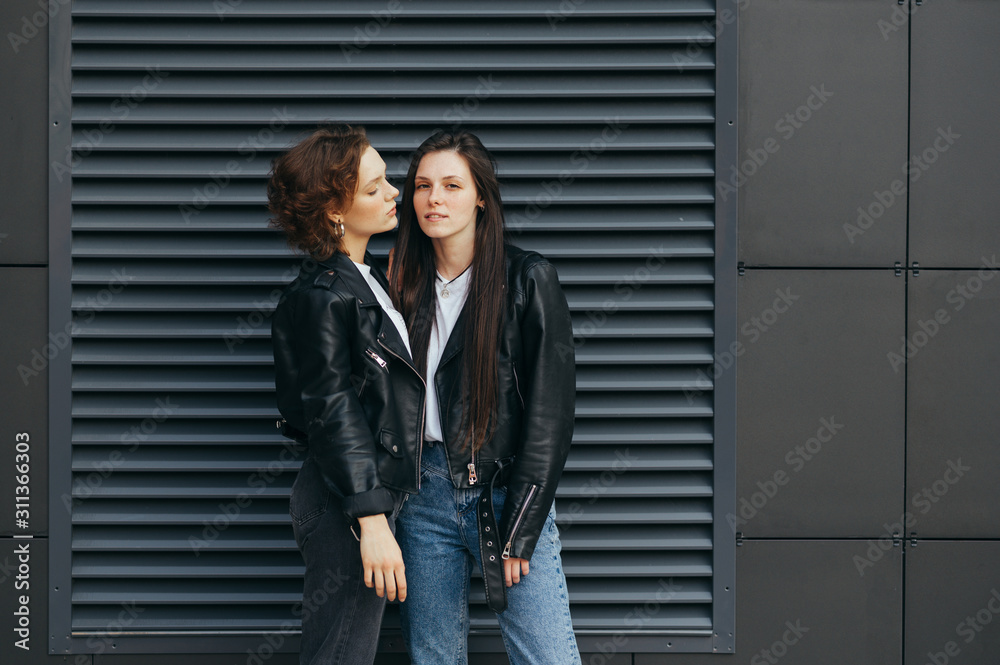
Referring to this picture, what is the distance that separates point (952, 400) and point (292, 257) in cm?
298

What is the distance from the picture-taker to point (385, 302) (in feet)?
8.61

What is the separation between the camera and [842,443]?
3.48m

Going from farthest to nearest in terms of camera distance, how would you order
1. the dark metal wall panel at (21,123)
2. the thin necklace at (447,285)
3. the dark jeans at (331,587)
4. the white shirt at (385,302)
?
the dark metal wall panel at (21,123) → the thin necklace at (447,285) → the white shirt at (385,302) → the dark jeans at (331,587)

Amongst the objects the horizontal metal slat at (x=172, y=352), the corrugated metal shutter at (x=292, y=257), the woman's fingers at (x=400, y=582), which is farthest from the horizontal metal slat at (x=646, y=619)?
the horizontal metal slat at (x=172, y=352)

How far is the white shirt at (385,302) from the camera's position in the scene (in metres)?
2.57

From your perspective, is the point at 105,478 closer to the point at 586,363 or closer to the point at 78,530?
the point at 78,530

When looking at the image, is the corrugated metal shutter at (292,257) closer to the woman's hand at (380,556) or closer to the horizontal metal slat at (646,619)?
the horizontal metal slat at (646,619)

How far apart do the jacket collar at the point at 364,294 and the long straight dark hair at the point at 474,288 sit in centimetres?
13

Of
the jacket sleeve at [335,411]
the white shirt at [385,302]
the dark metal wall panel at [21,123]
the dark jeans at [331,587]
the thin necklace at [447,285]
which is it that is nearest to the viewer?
the jacket sleeve at [335,411]

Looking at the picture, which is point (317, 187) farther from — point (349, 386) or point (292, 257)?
point (292, 257)

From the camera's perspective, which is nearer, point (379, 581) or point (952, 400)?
point (379, 581)

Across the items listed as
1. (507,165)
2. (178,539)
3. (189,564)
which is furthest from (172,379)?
(507,165)

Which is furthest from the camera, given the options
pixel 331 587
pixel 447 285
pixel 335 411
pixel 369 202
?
pixel 447 285

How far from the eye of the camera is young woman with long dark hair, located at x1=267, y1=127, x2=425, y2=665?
93.4 inches
